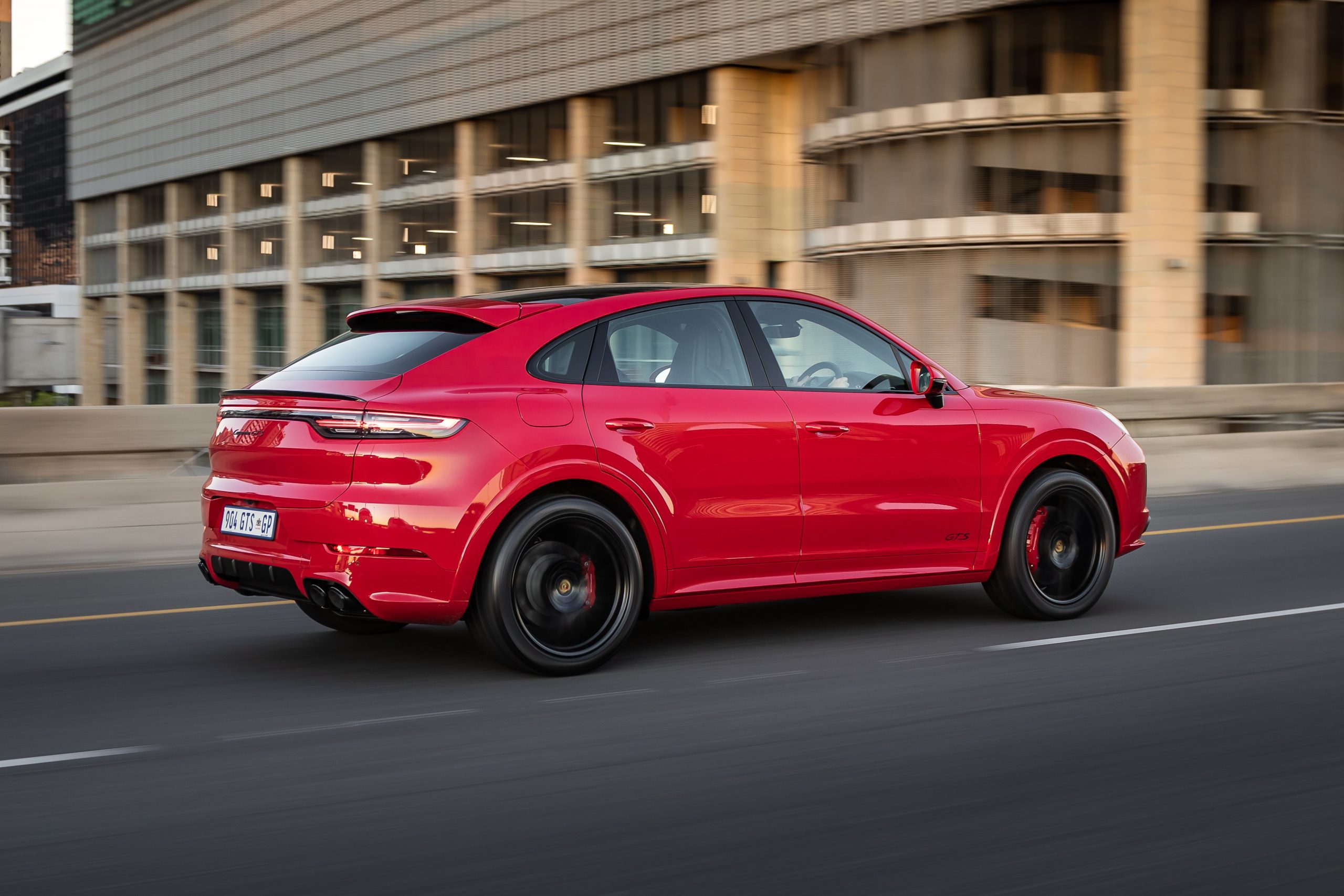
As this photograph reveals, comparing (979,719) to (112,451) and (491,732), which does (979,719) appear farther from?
(112,451)

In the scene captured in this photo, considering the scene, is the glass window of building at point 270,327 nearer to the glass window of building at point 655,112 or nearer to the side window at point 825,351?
the glass window of building at point 655,112

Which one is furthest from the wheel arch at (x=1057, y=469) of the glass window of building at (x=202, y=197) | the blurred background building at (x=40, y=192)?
the blurred background building at (x=40, y=192)

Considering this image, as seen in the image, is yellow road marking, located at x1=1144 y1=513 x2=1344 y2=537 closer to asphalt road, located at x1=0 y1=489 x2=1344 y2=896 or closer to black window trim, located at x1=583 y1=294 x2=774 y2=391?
asphalt road, located at x1=0 y1=489 x2=1344 y2=896

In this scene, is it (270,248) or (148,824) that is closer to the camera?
(148,824)

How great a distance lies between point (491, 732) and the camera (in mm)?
5316

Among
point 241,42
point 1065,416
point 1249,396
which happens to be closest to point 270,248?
point 241,42

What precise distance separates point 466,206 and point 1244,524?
43219 millimetres

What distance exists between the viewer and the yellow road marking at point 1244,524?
39.1 feet

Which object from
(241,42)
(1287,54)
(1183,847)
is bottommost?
(1183,847)

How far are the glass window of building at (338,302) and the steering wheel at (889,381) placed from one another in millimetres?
54275

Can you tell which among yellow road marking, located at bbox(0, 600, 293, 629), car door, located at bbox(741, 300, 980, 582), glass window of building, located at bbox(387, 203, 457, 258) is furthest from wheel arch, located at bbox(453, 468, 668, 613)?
glass window of building, located at bbox(387, 203, 457, 258)

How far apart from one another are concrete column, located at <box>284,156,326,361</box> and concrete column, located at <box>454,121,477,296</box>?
12.3 m

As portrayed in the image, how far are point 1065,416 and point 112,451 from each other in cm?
687

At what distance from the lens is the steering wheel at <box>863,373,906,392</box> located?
7.03 metres
